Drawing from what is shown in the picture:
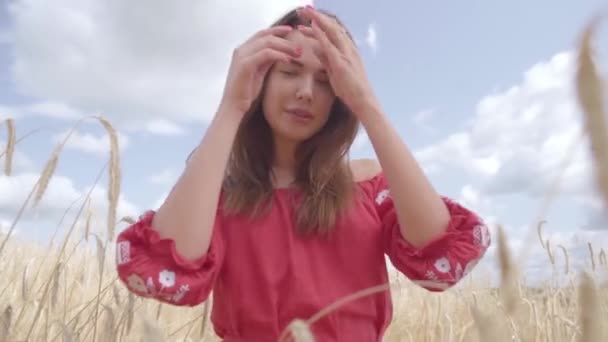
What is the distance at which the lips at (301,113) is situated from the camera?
1.30m

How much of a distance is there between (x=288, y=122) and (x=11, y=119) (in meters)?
0.49

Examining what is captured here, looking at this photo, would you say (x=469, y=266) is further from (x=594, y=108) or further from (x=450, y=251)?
(x=594, y=108)

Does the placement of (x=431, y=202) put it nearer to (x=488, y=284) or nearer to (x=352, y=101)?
(x=352, y=101)

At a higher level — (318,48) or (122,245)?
A: (318,48)

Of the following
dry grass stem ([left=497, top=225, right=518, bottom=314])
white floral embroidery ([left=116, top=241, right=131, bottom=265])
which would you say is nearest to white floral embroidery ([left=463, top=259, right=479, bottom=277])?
A: white floral embroidery ([left=116, top=241, right=131, bottom=265])

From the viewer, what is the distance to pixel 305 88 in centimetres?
127

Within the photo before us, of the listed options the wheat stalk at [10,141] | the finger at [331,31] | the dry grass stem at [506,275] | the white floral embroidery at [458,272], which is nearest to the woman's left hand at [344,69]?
the finger at [331,31]

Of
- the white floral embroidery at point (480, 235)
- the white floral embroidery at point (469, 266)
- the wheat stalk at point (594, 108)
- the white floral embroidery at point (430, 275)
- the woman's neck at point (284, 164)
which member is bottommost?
the white floral embroidery at point (430, 275)

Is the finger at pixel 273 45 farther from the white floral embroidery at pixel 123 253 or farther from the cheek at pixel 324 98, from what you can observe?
the white floral embroidery at pixel 123 253

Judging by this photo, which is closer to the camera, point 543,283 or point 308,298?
point 308,298

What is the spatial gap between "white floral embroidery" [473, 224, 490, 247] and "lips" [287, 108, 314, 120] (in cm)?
37

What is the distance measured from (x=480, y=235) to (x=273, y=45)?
0.51 m

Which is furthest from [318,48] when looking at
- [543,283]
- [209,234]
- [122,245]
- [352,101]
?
[543,283]

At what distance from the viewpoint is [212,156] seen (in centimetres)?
120
